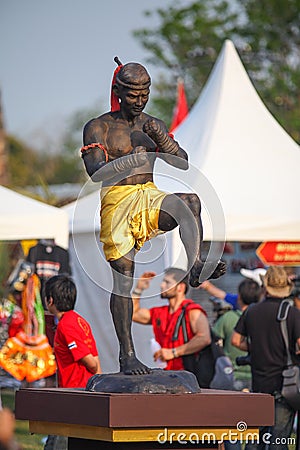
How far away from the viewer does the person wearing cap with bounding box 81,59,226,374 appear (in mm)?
→ 5543

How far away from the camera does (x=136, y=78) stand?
562 centimetres

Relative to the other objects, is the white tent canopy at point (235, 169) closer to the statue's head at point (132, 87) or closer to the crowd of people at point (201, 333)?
the crowd of people at point (201, 333)

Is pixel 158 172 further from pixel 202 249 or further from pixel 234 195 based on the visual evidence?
pixel 234 195

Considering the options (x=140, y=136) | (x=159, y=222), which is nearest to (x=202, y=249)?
(x=159, y=222)

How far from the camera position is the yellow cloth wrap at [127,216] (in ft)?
18.2

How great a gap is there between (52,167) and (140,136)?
72.0 meters

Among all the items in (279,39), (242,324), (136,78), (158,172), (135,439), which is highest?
(279,39)

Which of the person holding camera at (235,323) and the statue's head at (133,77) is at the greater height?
the statue's head at (133,77)

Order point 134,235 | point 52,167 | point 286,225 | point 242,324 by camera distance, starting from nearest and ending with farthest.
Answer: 1. point 134,235
2. point 242,324
3. point 286,225
4. point 52,167

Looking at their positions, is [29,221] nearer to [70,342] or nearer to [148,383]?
[70,342]

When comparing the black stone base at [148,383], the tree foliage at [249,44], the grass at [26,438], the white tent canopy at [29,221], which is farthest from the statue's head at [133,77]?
the tree foliage at [249,44]

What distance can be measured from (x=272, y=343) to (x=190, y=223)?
2816 mm

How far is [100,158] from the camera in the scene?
5.58m

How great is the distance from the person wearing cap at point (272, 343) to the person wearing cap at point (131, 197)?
263 centimetres
